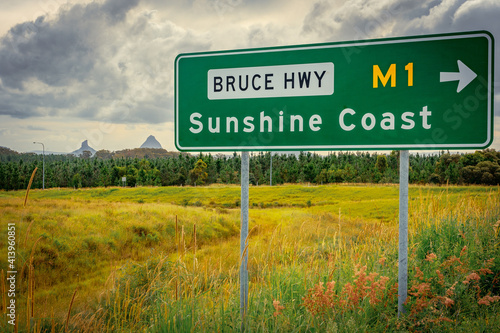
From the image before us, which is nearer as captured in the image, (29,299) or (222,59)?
(29,299)

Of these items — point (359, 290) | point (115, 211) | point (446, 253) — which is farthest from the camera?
point (115, 211)

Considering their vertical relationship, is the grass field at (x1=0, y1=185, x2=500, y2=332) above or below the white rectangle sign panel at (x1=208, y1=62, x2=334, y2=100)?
below

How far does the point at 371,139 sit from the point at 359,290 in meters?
1.52

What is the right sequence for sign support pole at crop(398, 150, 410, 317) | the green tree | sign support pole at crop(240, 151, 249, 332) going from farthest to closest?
1. the green tree
2. sign support pole at crop(240, 151, 249, 332)
3. sign support pole at crop(398, 150, 410, 317)

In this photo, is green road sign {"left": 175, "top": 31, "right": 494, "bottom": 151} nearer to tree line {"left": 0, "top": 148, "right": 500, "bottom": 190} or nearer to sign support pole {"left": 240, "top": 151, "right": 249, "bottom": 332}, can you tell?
sign support pole {"left": 240, "top": 151, "right": 249, "bottom": 332}

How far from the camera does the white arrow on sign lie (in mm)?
2600

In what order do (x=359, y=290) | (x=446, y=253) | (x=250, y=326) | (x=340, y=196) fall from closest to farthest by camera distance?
1. (x=250, y=326)
2. (x=359, y=290)
3. (x=446, y=253)
4. (x=340, y=196)

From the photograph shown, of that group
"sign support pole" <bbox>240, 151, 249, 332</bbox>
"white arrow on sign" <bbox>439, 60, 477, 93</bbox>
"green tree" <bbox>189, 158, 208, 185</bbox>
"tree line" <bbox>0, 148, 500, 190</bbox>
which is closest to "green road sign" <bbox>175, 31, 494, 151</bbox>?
"white arrow on sign" <bbox>439, 60, 477, 93</bbox>

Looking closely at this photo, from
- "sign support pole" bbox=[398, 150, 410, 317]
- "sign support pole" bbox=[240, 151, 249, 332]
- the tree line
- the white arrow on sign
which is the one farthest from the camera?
the tree line

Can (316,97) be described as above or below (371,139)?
above

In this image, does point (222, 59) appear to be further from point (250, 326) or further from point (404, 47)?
point (250, 326)

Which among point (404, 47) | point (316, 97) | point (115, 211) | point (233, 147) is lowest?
point (115, 211)

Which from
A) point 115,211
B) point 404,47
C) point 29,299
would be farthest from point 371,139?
point 115,211

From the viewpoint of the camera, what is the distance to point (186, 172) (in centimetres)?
5038
